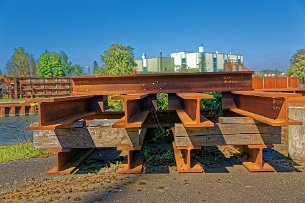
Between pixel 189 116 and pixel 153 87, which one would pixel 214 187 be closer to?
pixel 189 116

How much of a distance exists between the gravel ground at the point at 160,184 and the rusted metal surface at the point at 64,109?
2.79ft

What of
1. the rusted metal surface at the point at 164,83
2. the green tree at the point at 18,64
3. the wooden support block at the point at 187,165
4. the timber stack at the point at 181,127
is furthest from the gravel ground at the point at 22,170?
the green tree at the point at 18,64

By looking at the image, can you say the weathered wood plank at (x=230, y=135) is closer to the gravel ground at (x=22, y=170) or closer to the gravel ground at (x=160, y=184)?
the gravel ground at (x=160, y=184)

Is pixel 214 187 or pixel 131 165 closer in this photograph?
pixel 214 187

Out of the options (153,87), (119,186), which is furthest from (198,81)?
(119,186)

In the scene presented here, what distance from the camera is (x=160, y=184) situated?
12.5ft

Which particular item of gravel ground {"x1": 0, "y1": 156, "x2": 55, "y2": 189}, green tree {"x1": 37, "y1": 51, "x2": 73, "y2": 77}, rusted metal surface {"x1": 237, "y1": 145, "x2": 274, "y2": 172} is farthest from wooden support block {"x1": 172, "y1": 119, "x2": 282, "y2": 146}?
green tree {"x1": 37, "y1": 51, "x2": 73, "y2": 77}

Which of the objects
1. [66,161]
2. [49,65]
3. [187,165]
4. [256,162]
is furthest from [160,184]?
[49,65]

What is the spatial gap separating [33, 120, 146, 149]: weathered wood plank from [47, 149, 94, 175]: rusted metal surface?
0.45 ft

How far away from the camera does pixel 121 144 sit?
428cm

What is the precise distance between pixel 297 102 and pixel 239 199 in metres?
3.04

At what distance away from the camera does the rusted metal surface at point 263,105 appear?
3.60 meters

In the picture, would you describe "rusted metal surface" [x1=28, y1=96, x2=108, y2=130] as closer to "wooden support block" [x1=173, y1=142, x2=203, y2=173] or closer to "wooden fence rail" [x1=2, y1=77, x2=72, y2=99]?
"wooden support block" [x1=173, y1=142, x2=203, y2=173]

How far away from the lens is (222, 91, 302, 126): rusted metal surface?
360 cm
